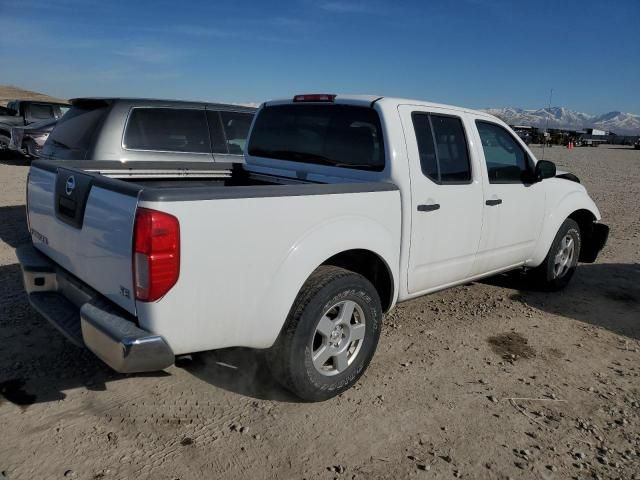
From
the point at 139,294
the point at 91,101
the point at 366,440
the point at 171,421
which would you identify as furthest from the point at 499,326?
the point at 91,101

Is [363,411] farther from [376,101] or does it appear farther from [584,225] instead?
[584,225]

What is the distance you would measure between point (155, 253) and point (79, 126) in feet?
15.5

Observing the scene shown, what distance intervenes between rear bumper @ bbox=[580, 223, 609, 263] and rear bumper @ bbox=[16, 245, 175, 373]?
5.14 meters

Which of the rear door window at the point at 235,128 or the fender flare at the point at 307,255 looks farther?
the rear door window at the point at 235,128

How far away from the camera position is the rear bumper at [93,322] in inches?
94.4

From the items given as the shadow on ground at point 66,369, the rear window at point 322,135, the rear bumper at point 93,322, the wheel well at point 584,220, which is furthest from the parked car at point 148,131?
the wheel well at point 584,220

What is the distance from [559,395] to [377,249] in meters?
1.55

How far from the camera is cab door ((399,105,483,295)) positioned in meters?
3.64

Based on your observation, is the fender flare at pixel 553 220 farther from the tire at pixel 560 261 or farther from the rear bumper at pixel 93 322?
the rear bumper at pixel 93 322

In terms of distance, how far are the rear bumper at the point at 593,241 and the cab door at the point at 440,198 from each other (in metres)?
2.48

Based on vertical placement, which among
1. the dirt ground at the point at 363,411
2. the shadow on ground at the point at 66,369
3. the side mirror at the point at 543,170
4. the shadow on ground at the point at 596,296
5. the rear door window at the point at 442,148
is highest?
the rear door window at the point at 442,148

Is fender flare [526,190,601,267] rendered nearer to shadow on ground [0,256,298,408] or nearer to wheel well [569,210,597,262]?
wheel well [569,210,597,262]

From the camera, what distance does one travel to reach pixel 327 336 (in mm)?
3146

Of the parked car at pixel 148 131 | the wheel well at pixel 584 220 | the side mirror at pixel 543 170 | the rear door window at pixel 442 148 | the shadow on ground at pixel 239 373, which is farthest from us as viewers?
the parked car at pixel 148 131
